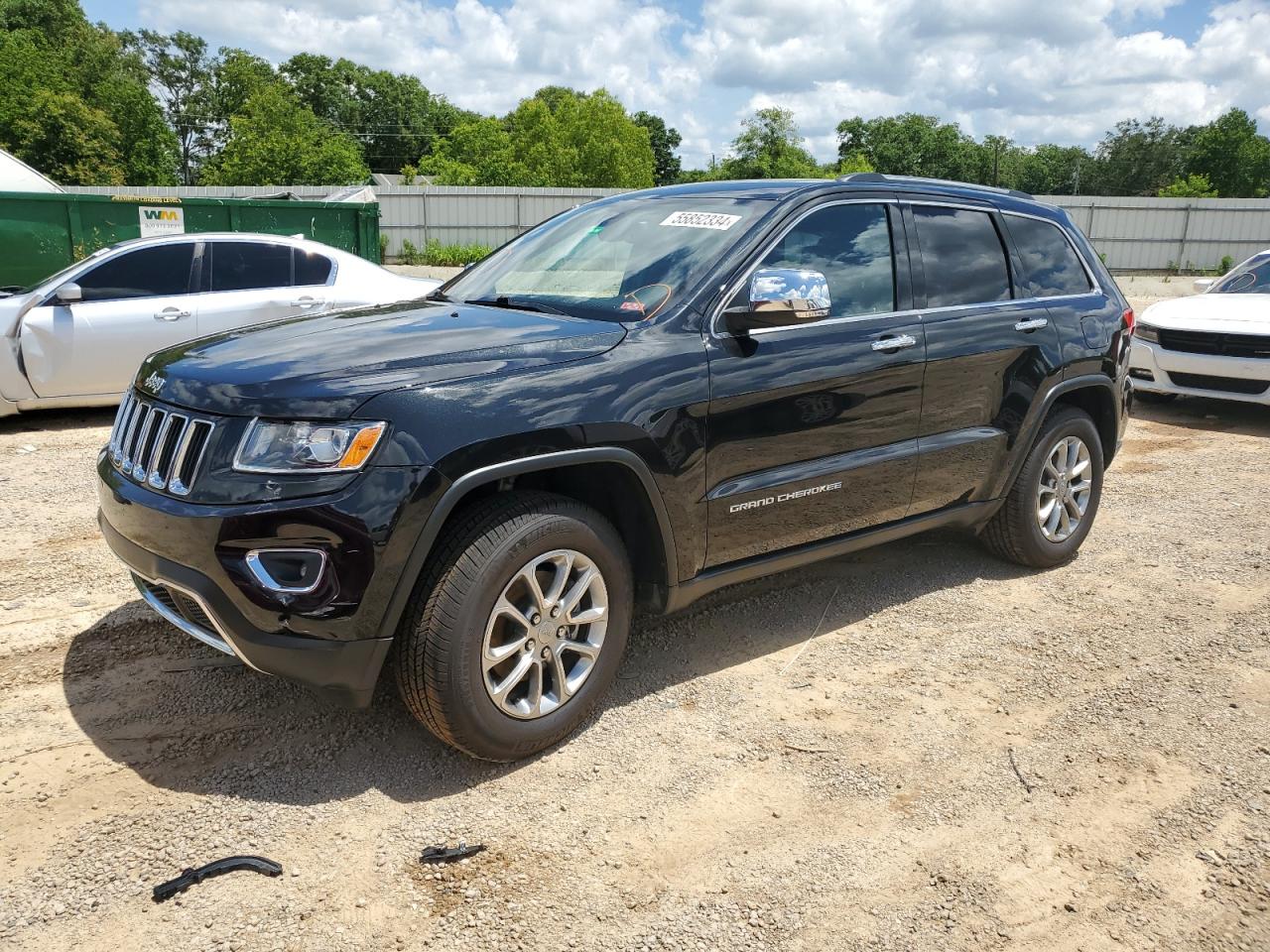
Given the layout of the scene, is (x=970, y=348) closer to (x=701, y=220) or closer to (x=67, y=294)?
(x=701, y=220)

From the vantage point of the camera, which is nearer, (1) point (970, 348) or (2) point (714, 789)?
(2) point (714, 789)

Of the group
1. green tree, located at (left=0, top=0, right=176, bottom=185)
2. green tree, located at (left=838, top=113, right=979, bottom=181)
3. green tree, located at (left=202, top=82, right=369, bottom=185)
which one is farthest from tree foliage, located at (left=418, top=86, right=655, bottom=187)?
green tree, located at (left=838, top=113, right=979, bottom=181)

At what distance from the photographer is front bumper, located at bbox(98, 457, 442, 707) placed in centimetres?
274

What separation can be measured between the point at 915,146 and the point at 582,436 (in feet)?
366

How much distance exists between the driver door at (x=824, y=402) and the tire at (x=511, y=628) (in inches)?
21.0

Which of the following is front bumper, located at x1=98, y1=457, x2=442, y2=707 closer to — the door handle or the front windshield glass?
the front windshield glass

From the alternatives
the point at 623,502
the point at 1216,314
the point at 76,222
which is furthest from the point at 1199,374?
the point at 76,222

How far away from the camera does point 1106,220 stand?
108 ft

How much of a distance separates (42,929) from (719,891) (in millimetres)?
1687

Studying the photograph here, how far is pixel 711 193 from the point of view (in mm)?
A: 4152

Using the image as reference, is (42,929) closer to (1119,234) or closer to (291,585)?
(291,585)

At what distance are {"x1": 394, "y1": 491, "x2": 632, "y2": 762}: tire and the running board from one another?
1.02ft

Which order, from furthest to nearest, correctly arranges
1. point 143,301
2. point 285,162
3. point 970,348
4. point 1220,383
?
point 285,162 < point 1220,383 < point 143,301 < point 970,348

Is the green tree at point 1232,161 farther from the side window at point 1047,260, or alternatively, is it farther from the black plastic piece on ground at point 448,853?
the black plastic piece on ground at point 448,853
